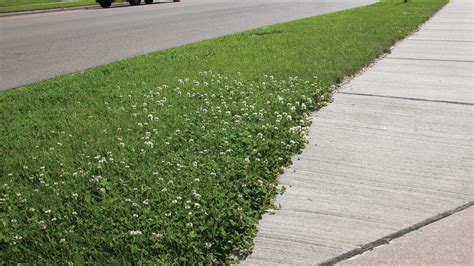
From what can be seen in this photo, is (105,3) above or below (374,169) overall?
above

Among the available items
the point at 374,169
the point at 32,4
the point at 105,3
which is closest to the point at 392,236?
the point at 374,169

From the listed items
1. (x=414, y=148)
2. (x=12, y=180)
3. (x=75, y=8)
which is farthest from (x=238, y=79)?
(x=75, y=8)

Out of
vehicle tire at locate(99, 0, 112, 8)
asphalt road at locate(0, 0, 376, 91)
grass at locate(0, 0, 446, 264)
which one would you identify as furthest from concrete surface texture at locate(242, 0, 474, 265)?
vehicle tire at locate(99, 0, 112, 8)

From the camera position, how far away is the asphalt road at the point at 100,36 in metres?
10.2

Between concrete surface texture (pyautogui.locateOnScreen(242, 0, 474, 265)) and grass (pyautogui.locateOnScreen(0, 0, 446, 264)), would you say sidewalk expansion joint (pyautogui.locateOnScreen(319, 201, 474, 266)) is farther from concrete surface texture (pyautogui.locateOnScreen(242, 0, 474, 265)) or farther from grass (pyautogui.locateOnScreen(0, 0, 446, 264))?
grass (pyautogui.locateOnScreen(0, 0, 446, 264))

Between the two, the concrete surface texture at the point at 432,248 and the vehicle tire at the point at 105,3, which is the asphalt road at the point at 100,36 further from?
the concrete surface texture at the point at 432,248

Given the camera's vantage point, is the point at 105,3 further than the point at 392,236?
Yes

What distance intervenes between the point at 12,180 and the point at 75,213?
1000 mm

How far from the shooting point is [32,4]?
97.6ft

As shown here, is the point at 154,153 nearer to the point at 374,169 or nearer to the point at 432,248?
the point at 374,169

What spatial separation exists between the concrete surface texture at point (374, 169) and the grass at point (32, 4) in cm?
2245

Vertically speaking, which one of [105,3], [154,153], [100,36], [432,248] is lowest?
[432,248]

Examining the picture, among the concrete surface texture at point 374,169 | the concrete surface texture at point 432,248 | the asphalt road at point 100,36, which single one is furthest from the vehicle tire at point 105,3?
the concrete surface texture at point 432,248

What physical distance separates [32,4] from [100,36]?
17.9 m
